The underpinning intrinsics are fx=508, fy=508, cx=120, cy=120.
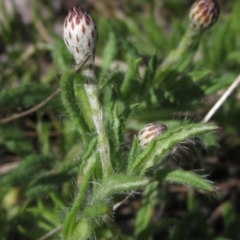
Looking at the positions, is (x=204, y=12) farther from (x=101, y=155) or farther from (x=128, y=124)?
(x=101, y=155)

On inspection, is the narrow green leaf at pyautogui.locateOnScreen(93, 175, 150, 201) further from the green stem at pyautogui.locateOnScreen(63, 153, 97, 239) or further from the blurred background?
the blurred background

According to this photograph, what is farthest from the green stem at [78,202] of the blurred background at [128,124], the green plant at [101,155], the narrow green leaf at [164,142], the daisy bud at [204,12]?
the daisy bud at [204,12]

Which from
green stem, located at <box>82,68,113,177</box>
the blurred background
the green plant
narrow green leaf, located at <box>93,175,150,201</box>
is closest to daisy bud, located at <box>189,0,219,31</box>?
the blurred background

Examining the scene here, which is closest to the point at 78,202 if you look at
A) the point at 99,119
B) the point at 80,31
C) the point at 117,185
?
the point at 117,185

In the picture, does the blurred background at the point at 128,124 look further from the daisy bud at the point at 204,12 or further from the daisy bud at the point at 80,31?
the daisy bud at the point at 80,31

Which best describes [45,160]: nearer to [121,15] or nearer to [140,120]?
[140,120]

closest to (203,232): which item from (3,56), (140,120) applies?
(140,120)
